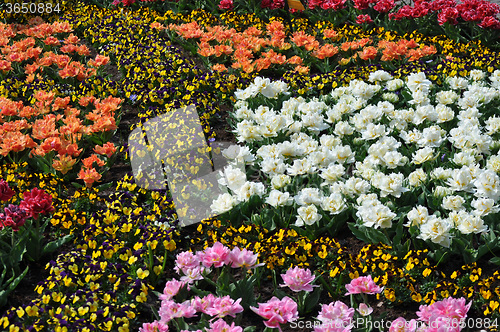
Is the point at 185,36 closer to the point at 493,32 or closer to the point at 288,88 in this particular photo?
the point at 288,88

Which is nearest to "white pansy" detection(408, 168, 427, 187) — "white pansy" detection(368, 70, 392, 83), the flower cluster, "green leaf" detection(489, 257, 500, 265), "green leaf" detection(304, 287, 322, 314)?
the flower cluster

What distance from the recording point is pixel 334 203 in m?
3.61

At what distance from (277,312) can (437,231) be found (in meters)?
1.19

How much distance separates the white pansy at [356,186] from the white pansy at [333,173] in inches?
5.0

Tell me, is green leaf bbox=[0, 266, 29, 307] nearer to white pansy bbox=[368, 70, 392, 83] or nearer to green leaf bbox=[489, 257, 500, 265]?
green leaf bbox=[489, 257, 500, 265]

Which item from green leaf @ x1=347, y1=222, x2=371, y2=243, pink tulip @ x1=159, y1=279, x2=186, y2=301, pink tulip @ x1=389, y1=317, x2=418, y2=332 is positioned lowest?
green leaf @ x1=347, y1=222, x2=371, y2=243

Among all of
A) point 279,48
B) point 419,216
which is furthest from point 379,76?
point 419,216

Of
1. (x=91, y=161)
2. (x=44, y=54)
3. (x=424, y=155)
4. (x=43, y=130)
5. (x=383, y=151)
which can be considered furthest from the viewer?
(x=44, y=54)

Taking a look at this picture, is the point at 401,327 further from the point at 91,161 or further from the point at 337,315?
the point at 91,161

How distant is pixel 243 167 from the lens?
426 centimetres

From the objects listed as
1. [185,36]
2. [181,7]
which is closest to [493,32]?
[185,36]

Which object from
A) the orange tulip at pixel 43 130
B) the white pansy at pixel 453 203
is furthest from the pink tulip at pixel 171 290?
the orange tulip at pixel 43 130

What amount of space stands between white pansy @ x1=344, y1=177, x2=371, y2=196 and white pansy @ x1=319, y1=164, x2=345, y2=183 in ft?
0.42

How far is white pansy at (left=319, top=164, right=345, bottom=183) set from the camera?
3.87m
